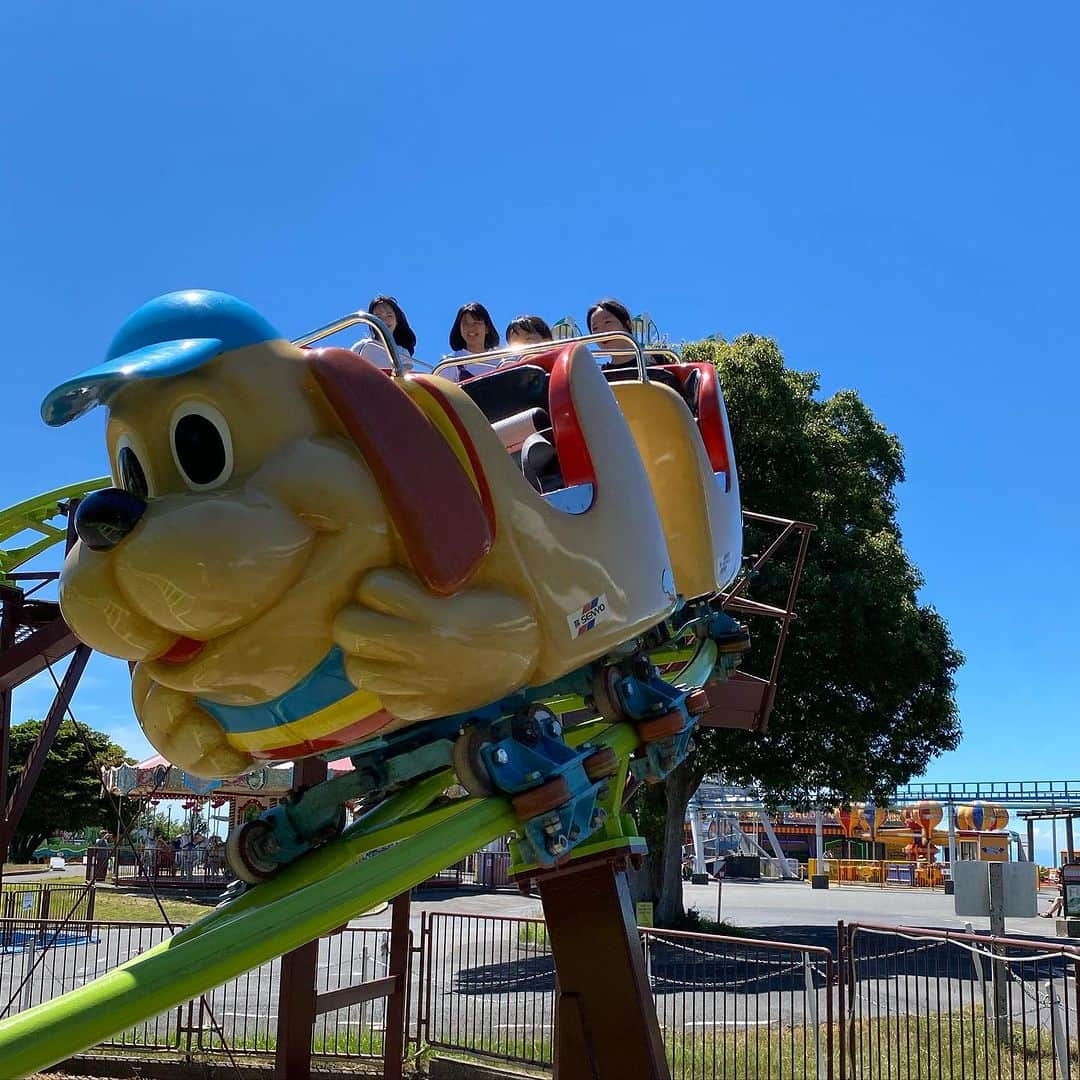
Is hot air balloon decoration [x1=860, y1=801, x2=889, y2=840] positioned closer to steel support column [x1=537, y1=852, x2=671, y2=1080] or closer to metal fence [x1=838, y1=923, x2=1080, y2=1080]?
metal fence [x1=838, y1=923, x2=1080, y2=1080]

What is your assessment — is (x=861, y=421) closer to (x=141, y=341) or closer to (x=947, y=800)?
(x=141, y=341)

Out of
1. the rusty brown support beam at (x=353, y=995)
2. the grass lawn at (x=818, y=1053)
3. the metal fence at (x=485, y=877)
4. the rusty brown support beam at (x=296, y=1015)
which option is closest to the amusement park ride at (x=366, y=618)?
the rusty brown support beam at (x=296, y=1015)

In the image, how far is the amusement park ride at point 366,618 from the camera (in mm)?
2498

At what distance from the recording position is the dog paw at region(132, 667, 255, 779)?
114 inches

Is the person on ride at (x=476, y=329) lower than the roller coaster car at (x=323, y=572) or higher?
higher

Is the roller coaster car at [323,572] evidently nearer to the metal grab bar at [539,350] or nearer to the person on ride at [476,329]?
the metal grab bar at [539,350]

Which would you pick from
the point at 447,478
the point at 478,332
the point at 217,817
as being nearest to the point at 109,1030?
the point at 447,478

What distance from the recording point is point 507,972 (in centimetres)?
1322

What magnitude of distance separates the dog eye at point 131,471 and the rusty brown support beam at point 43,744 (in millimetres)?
4857

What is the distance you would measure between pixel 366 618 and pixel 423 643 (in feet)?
0.49

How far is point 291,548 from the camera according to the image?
2584 millimetres

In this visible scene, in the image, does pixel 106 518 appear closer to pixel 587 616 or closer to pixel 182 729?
pixel 182 729

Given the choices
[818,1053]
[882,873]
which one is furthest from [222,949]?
[882,873]

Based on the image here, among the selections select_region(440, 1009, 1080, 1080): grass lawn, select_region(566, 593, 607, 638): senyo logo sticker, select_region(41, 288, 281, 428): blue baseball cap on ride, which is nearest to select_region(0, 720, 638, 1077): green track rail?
select_region(566, 593, 607, 638): senyo logo sticker
